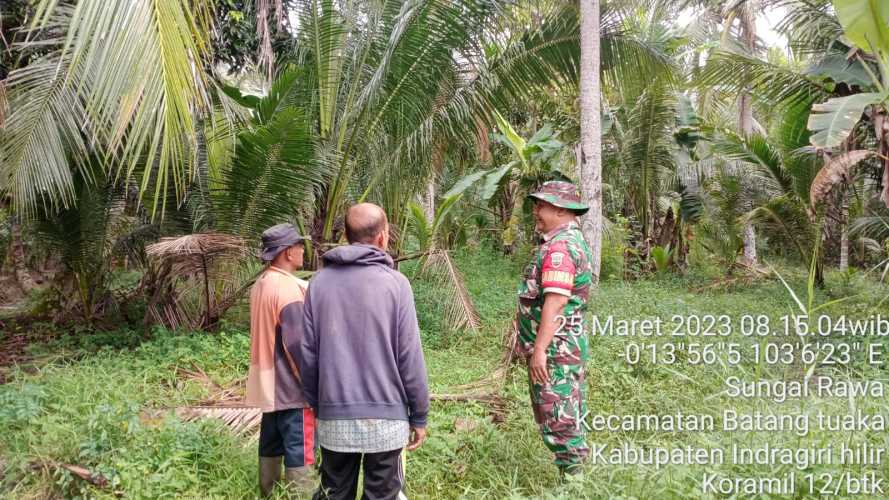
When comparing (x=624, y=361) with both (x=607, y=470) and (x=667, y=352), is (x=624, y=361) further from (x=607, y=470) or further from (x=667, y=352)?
(x=607, y=470)

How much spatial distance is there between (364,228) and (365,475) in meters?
0.93

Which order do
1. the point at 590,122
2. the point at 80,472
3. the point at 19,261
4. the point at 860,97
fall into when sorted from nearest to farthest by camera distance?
the point at 80,472
the point at 860,97
the point at 590,122
the point at 19,261

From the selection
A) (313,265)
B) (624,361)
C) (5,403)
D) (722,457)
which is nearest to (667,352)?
(624,361)

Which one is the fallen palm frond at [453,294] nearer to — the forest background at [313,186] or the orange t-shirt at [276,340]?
the forest background at [313,186]

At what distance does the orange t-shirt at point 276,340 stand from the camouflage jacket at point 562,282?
116cm

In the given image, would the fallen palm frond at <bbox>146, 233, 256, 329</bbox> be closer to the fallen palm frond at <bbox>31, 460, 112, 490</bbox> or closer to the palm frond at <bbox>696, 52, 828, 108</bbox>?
the fallen palm frond at <bbox>31, 460, 112, 490</bbox>

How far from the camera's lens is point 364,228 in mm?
2277

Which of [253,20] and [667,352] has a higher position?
[253,20]

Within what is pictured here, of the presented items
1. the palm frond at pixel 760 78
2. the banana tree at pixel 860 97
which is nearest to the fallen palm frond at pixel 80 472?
the banana tree at pixel 860 97

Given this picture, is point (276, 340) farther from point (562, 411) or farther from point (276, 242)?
point (562, 411)

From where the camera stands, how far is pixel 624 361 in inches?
192

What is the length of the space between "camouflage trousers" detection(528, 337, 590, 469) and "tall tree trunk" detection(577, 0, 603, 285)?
161 inches

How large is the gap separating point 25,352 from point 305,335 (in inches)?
194

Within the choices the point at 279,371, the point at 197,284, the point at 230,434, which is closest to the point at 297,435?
the point at 279,371
